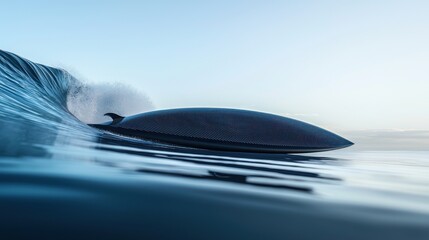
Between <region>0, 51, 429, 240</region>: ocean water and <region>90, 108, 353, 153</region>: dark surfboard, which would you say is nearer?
<region>0, 51, 429, 240</region>: ocean water

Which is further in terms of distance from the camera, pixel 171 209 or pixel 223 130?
pixel 223 130

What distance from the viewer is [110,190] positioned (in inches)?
39.9

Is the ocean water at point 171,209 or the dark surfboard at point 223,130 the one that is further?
the dark surfboard at point 223,130

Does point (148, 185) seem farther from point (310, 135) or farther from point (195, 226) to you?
point (310, 135)

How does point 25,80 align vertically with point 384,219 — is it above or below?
above

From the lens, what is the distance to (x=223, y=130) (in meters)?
5.05

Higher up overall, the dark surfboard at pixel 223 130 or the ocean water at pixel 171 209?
the dark surfboard at pixel 223 130

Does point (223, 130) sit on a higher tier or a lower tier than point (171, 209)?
higher

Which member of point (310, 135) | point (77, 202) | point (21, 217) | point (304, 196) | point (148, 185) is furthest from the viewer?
point (310, 135)

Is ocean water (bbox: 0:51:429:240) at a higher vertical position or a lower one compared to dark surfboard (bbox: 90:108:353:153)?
lower

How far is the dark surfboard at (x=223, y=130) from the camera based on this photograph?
4938 millimetres

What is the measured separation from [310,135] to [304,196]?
4316 millimetres

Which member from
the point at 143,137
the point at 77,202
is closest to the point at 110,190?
the point at 77,202

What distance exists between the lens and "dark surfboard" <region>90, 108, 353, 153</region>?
4938mm
